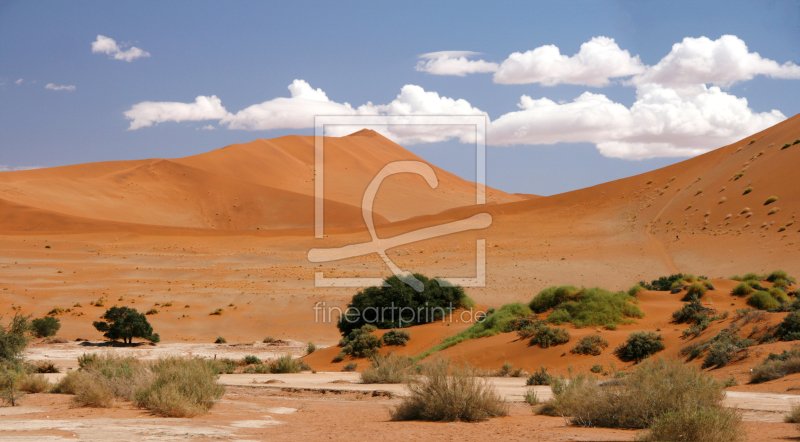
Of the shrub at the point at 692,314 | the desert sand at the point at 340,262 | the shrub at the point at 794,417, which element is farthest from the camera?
the shrub at the point at 692,314

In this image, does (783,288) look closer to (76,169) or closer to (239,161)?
(239,161)

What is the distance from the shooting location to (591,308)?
2095 centimetres

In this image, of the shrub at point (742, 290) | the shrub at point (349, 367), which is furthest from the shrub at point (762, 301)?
the shrub at point (349, 367)

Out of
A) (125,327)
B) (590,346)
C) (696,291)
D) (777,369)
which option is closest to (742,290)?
(696,291)

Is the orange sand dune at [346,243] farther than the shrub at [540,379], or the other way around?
the orange sand dune at [346,243]

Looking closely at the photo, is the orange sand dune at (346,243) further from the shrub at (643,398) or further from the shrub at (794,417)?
the shrub at (643,398)

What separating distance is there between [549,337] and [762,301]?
9149 mm

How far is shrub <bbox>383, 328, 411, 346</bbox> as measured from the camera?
2269 centimetres

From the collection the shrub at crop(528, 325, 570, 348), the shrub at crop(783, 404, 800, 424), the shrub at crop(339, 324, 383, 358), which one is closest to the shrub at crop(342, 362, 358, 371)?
the shrub at crop(339, 324, 383, 358)

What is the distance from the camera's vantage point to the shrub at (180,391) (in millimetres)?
10016

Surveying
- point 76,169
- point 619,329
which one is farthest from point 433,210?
point 619,329

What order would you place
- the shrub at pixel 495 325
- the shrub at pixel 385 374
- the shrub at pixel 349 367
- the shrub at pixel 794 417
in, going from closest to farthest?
the shrub at pixel 794 417, the shrub at pixel 385 374, the shrub at pixel 495 325, the shrub at pixel 349 367

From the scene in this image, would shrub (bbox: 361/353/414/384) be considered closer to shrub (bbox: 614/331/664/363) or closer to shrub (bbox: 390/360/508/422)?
shrub (bbox: 614/331/664/363)

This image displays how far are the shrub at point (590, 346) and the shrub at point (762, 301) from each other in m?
8.04
